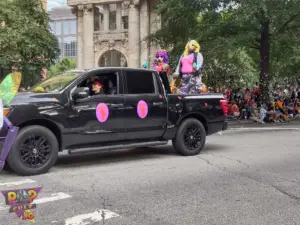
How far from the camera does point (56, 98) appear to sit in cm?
682

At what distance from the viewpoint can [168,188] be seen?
5805mm

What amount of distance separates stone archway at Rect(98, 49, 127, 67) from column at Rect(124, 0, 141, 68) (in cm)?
443

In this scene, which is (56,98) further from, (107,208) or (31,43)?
(31,43)

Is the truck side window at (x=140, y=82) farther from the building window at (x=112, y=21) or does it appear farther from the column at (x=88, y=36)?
the building window at (x=112, y=21)

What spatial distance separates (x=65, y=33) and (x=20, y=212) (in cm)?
13545

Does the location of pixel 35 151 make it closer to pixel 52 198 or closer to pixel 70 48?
pixel 52 198

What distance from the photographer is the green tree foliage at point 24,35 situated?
65.9 ft

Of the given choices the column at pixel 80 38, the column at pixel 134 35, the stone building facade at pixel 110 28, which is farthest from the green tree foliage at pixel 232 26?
the column at pixel 80 38

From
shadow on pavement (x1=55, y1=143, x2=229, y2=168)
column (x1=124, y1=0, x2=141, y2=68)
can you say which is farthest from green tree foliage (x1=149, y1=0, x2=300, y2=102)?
column (x1=124, y1=0, x2=141, y2=68)

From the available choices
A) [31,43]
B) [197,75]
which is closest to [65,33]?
[31,43]

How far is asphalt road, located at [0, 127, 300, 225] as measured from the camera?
15.0 ft

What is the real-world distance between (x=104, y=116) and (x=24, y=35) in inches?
586

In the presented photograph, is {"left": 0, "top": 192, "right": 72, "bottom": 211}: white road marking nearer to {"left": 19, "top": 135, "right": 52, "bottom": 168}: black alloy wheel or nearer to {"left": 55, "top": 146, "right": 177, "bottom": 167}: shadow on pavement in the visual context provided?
{"left": 19, "top": 135, "right": 52, "bottom": 168}: black alloy wheel

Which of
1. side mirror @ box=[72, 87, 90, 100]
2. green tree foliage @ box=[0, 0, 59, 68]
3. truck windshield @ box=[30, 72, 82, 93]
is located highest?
green tree foliage @ box=[0, 0, 59, 68]
